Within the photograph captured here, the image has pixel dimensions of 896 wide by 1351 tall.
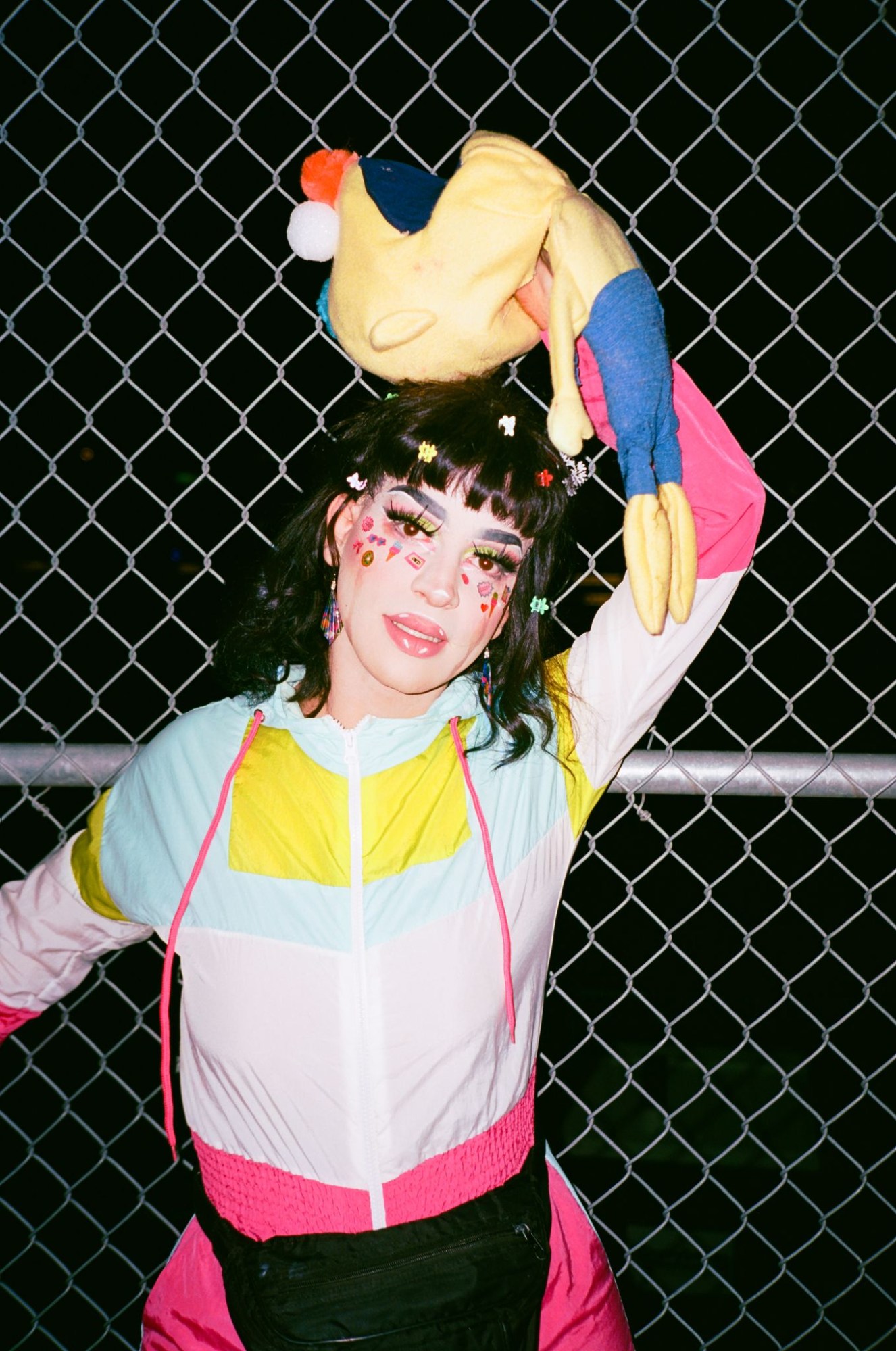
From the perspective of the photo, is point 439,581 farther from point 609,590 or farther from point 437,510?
point 609,590

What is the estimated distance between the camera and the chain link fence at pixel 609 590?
6.10 ft

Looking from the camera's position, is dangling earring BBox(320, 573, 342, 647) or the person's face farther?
dangling earring BBox(320, 573, 342, 647)

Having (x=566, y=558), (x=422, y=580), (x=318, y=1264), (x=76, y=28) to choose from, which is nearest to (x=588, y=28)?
(x=76, y=28)

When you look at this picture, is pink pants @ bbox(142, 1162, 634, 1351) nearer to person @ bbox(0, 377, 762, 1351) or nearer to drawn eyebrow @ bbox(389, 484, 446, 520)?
person @ bbox(0, 377, 762, 1351)

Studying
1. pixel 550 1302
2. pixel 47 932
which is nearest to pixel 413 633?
pixel 47 932

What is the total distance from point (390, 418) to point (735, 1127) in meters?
3.42

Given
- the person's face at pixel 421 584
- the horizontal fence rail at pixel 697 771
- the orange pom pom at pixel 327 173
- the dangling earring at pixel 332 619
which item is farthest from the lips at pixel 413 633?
the orange pom pom at pixel 327 173

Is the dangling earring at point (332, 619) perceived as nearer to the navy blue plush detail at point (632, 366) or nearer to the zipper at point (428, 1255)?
the navy blue plush detail at point (632, 366)

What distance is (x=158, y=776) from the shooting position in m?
1.33

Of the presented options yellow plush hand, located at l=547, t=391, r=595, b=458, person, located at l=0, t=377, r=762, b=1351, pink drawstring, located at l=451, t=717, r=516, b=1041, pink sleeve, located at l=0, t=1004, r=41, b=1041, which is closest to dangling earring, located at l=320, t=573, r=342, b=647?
person, located at l=0, t=377, r=762, b=1351

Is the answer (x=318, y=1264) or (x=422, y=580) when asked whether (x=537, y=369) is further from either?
(x=318, y=1264)

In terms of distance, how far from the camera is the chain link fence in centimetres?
186

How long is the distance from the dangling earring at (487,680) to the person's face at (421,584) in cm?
12

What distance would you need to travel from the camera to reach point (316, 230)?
1.19 m
